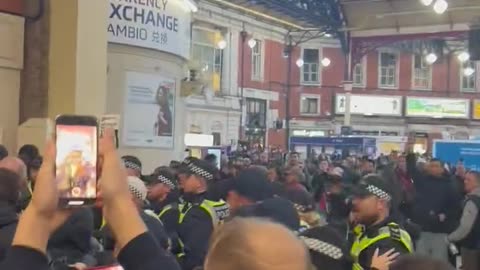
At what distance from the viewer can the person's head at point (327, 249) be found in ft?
13.4

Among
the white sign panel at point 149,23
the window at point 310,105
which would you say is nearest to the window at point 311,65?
the window at point 310,105

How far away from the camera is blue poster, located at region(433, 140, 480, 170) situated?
1644 centimetres

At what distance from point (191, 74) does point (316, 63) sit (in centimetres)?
2633

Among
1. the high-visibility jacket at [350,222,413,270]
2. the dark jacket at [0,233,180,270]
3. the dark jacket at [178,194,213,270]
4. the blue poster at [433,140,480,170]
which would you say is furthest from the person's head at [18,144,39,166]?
the blue poster at [433,140,480,170]

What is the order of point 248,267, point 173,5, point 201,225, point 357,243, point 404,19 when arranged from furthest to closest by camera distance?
point 404,19 → point 173,5 → point 201,225 → point 357,243 → point 248,267

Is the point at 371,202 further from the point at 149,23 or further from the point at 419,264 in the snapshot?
the point at 149,23

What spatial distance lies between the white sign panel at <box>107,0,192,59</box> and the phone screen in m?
12.6

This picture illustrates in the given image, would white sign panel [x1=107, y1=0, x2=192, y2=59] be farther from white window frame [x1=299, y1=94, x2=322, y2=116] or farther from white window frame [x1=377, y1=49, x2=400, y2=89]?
white window frame [x1=377, y1=49, x2=400, y2=89]

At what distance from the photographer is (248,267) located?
1578 millimetres

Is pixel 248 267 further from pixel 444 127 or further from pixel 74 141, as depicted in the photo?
pixel 444 127

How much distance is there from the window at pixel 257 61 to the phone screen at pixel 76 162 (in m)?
39.2

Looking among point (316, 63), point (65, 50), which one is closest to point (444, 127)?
point (316, 63)

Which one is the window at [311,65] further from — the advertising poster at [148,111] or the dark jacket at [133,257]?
the dark jacket at [133,257]

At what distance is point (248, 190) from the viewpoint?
19.4ft
